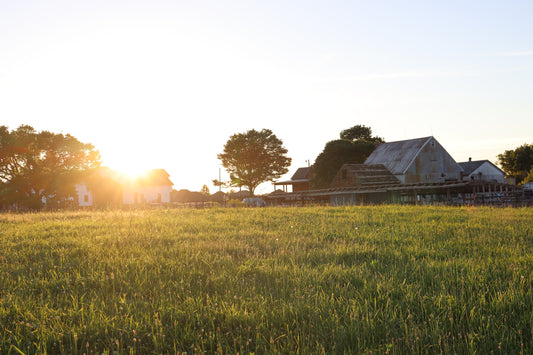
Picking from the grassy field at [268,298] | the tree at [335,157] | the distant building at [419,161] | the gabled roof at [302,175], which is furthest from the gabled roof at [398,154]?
the grassy field at [268,298]

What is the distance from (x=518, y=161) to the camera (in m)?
74.0

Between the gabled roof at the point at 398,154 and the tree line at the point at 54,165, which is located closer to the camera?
the tree line at the point at 54,165

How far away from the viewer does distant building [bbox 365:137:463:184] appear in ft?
141

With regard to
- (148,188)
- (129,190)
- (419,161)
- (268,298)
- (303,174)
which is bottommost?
(268,298)

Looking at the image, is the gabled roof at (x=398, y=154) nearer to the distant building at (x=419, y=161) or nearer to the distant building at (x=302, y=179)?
the distant building at (x=419, y=161)

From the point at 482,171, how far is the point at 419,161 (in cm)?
2175

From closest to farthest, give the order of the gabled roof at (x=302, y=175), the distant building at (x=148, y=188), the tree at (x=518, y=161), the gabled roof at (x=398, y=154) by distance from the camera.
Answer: the gabled roof at (x=398, y=154) → the distant building at (x=148, y=188) → the gabled roof at (x=302, y=175) → the tree at (x=518, y=161)

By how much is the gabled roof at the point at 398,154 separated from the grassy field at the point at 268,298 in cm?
3721

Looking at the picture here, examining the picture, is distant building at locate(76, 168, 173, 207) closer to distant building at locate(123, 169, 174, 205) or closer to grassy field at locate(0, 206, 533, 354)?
distant building at locate(123, 169, 174, 205)

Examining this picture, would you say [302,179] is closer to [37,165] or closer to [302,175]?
[302,175]

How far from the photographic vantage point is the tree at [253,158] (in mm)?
70062

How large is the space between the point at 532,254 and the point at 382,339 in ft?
15.4

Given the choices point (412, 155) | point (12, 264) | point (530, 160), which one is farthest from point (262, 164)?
point (12, 264)

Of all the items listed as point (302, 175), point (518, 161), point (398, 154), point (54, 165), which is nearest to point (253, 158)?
point (302, 175)
